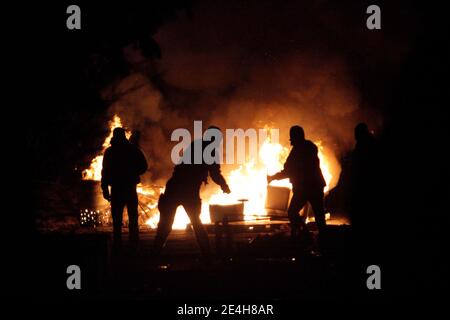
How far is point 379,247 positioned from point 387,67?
A: 9155 mm

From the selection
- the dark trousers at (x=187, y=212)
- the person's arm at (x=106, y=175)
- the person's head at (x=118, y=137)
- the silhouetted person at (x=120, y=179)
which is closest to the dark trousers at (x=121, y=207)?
the silhouetted person at (x=120, y=179)

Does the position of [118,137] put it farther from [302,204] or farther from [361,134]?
[361,134]

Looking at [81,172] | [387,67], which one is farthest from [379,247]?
[81,172]

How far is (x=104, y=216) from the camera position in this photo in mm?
13250

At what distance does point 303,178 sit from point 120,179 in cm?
320

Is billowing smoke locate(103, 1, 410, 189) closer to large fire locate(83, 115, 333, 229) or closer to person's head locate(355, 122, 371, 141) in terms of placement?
large fire locate(83, 115, 333, 229)

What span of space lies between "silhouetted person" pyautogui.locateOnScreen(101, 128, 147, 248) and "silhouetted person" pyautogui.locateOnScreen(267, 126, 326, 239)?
2.74 m

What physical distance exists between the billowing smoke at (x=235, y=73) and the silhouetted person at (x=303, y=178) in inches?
262

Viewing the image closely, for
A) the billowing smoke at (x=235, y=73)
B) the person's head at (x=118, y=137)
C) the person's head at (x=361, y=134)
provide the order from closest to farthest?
the person's head at (x=361, y=134) < the person's head at (x=118, y=137) < the billowing smoke at (x=235, y=73)

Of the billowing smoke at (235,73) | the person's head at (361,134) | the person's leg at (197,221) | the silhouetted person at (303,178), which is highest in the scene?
the billowing smoke at (235,73)

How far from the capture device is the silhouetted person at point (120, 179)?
8.98 meters

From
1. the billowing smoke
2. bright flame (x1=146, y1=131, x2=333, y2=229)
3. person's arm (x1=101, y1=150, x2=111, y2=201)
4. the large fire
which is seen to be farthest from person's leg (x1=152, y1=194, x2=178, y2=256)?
the billowing smoke

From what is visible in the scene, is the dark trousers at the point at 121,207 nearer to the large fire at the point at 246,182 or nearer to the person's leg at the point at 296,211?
the person's leg at the point at 296,211
